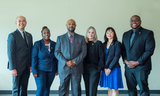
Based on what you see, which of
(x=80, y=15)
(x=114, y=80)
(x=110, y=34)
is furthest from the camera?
A: (x=80, y=15)

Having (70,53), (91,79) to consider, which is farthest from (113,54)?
(70,53)

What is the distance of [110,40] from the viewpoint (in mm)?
2703

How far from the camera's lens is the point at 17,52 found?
237cm

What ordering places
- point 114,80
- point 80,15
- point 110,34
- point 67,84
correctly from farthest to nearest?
point 80,15 < point 110,34 < point 114,80 < point 67,84

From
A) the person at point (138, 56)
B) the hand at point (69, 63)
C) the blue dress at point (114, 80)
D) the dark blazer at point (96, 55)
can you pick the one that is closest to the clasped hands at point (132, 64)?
the person at point (138, 56)

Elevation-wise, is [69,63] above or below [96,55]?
below

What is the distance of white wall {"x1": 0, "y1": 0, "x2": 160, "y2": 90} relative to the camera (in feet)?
12.3

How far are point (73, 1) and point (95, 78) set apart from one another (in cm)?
245

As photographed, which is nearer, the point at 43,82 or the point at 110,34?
the point at 43,82

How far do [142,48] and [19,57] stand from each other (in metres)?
2.37

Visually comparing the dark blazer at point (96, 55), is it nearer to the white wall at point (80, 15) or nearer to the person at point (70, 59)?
the person at point (70, 59)

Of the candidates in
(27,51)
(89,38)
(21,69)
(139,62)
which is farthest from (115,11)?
(21,69)

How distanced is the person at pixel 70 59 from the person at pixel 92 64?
176 mm

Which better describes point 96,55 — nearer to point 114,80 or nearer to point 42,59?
point 114,80
